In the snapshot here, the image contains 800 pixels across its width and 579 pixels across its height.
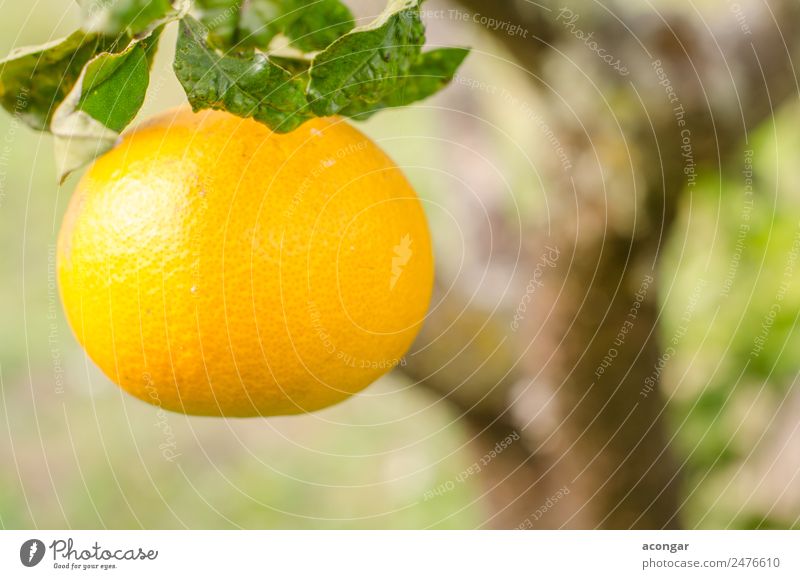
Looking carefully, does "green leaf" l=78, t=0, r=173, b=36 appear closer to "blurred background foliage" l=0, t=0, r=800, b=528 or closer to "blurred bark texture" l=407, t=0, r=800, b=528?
"blurred background foliage" l=0, t=0, r=800, b=528

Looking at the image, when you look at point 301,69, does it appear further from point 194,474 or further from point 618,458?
point 194,474

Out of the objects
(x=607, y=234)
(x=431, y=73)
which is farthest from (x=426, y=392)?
(x=431, y=73)

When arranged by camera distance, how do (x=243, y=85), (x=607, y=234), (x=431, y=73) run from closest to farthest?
(x=243, y=85)
(x=431, y=73)
(x=607, y=234)

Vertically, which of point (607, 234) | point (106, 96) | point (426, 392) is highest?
point (106, 96)

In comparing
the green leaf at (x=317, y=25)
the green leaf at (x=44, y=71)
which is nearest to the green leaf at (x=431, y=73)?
the green leaf at (x=317, y=25)

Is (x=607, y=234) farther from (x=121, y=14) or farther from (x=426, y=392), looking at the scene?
(x=121, y=14)

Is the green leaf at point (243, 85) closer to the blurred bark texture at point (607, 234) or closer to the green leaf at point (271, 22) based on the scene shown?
the green leaf at point (271, 22)
